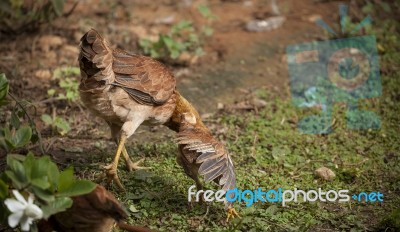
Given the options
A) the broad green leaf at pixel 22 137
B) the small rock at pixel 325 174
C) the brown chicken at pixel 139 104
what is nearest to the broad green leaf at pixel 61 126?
the brown chicken at pixel 139 104

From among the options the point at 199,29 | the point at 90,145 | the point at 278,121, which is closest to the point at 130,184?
the point at 90,145

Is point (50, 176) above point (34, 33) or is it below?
above

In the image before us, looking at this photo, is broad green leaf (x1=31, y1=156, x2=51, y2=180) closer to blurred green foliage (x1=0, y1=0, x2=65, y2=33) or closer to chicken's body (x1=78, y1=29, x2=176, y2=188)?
chicken's body (x1=78, y1=29, x2=176, y2=188)

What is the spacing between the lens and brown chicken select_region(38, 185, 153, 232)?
10.2ft

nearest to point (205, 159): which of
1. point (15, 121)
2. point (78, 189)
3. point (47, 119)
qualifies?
point (78, 189)

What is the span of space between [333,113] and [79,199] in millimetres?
2881

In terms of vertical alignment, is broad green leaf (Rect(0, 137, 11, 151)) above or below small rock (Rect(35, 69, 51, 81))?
above

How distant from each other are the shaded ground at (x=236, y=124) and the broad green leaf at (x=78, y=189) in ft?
2.80

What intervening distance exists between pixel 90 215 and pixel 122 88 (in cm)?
115

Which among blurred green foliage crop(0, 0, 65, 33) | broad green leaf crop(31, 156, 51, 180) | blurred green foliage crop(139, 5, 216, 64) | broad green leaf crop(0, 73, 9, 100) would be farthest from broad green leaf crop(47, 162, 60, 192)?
blurred green foliage crop(0, 0, 65, 33)

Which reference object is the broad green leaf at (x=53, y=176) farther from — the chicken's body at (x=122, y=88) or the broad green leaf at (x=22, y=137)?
the chicken's body at (x=122, y=88)

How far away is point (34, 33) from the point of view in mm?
6262

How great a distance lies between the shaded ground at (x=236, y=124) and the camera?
3.92 metres

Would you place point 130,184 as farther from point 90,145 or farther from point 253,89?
point 253,89
